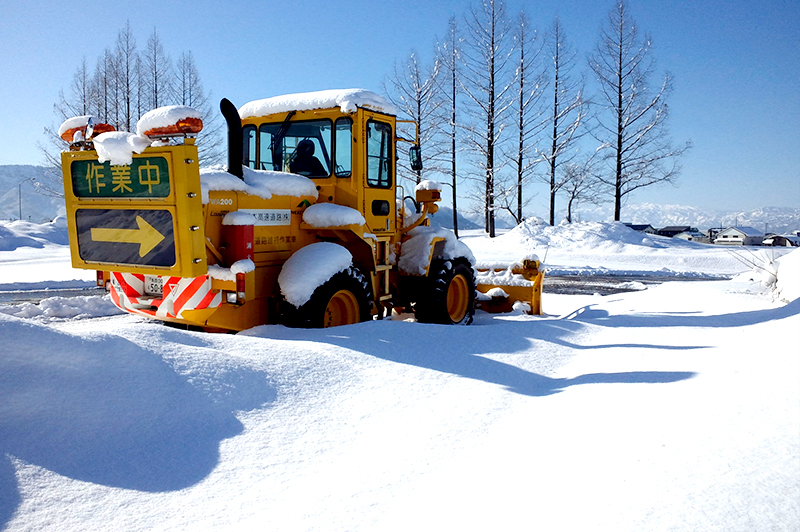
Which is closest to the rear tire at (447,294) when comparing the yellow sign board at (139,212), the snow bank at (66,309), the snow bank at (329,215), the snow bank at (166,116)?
the snow bank at (329,215)

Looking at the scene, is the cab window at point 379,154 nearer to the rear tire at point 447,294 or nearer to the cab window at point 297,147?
the cab window at point 297,147

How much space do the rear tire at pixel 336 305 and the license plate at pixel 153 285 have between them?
1293 millimetres

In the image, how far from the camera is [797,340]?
4.90m

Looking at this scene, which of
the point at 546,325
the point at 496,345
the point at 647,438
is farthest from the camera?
the point at 546,325

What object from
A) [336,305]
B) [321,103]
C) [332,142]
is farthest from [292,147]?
[336,305]

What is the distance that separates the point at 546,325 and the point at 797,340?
2838 millimetres

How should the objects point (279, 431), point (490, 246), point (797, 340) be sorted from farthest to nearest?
point (490, 246), point (797, 340), point (279, 431)

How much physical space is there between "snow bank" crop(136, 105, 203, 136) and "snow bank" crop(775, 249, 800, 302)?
850cm

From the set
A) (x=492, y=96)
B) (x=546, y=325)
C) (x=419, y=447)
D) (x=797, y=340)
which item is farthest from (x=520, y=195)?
(x=419, y=447)

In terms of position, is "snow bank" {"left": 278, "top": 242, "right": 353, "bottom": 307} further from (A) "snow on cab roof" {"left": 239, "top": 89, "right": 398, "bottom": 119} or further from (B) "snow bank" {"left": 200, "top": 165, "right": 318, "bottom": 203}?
(A) "snow on cab roof" {"left": 239, "top": 89, "right": 398, "bottom": 119}

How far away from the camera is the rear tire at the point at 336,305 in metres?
6.21

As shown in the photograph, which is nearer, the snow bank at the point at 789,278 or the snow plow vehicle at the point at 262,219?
the snow plow vehicle at the point at 262,219

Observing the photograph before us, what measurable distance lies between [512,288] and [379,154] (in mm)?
3781

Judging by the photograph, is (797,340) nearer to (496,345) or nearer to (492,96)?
(496,345)
